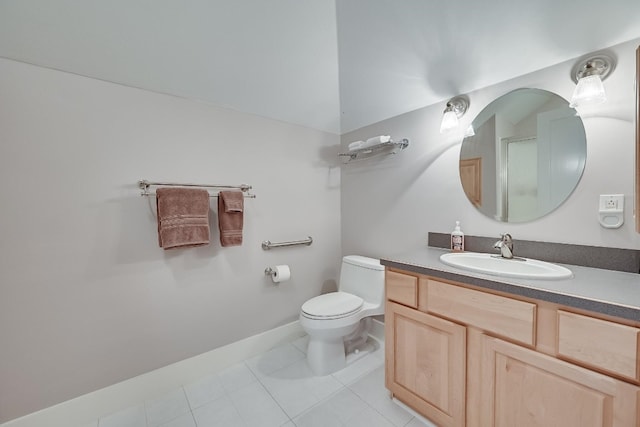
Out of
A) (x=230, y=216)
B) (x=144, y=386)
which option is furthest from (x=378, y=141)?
(x=144, y=386)

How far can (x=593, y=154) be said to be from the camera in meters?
1.22

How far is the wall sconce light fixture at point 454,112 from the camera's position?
1626mm

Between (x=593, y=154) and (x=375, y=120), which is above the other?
(x=375, y=120)

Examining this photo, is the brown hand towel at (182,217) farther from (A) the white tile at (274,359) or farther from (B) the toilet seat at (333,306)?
(A) the white tile at (274,359)

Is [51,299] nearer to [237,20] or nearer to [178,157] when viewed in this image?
[178,157]

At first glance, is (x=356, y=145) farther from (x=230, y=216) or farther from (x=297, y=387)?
(x=297, y=387)

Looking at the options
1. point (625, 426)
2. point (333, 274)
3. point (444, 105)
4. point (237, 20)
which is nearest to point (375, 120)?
point (444, 105)

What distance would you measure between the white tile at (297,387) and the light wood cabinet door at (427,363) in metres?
0.43

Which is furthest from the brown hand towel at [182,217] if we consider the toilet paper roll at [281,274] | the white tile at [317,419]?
the white tile at [317,419]

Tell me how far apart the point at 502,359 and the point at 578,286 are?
0.41 m

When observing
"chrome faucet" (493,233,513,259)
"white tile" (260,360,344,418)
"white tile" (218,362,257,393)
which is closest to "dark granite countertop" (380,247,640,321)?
"chrome faucet" (493,233,513,259)

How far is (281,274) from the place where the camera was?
2.03 m

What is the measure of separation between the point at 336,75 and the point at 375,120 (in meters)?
0.51

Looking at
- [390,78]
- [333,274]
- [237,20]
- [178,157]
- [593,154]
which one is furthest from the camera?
[333,274]
